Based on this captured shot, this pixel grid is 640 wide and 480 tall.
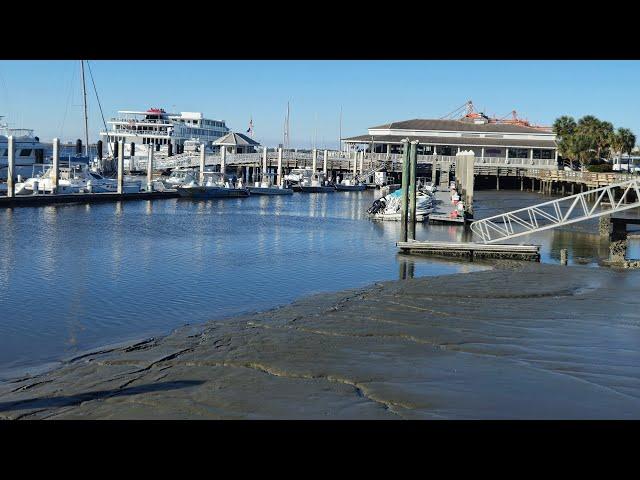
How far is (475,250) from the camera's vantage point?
2795cm

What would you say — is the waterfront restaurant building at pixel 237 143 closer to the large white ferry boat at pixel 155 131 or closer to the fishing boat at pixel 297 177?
the large white ferry boat at pixel 155 131

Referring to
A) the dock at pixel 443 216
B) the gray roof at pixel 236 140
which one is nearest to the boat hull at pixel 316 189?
the dock at pixel 443 216

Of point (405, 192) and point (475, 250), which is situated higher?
point (405, 192)

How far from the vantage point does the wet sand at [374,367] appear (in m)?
10.1

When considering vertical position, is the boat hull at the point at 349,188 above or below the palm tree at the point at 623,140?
below

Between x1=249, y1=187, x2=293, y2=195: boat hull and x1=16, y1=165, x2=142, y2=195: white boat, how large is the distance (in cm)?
1122

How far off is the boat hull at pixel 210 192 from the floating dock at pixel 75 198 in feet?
3.26

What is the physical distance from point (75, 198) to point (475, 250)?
1276 inches

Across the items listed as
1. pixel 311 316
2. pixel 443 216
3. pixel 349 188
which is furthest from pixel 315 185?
pixel 311 316

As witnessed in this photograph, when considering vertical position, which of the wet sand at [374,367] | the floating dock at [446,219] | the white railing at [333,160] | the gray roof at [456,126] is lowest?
the wet sand at [374,367]

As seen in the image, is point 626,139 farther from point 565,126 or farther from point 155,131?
point 155,131
